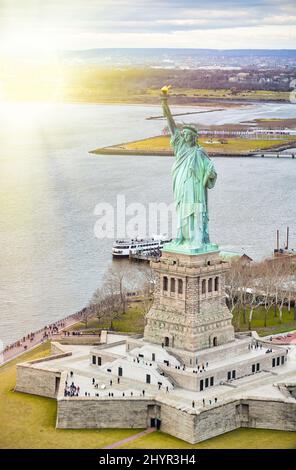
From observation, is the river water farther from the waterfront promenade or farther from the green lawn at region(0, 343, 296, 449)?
the green lawn at region(0, 343, 296, 449)

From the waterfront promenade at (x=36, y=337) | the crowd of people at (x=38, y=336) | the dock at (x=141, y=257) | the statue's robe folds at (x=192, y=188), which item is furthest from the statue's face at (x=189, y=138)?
the dock at (x=141, y=257)

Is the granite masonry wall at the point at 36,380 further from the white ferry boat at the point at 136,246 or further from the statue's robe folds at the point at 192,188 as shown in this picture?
the white ferry boat at the point at 136,246

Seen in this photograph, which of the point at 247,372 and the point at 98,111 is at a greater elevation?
the point at 98,111

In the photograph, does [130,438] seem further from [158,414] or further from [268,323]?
[268,323]

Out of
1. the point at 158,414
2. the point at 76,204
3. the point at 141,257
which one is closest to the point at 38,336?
the point at 158,414
